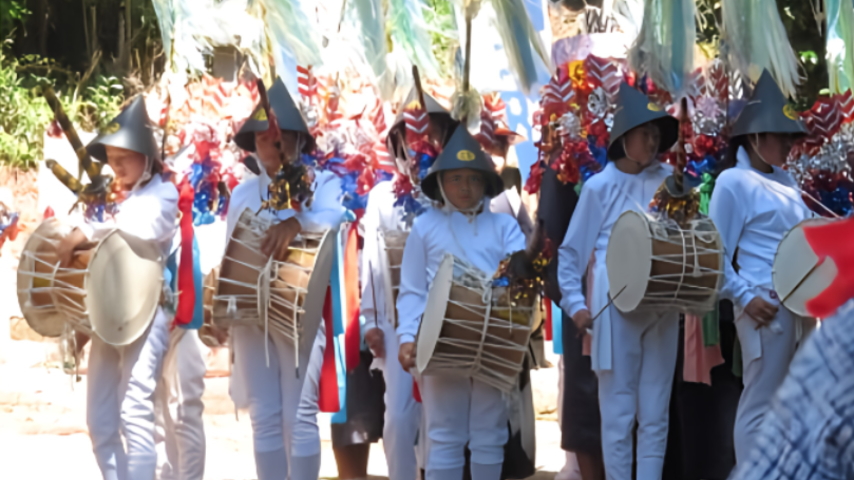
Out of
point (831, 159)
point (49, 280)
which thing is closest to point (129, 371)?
point (49, 280)

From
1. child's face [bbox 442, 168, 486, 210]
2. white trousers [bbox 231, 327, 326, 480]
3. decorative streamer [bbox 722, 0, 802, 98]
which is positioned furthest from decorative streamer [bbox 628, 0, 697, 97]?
white trousers [bbox 231, 327, 326, 480]

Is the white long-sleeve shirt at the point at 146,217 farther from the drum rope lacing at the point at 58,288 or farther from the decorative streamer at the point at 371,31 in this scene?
the decorative streamer at the point at 371,31

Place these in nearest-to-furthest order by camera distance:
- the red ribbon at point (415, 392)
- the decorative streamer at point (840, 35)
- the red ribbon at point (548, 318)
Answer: the red ribbon at point (415, 392) → the red ribbon at point (548, 318) → the decorative streamer at point (840, 35)

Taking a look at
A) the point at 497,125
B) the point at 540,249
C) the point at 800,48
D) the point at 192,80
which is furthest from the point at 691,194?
the point at 800,48

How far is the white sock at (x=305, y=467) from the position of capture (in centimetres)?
502

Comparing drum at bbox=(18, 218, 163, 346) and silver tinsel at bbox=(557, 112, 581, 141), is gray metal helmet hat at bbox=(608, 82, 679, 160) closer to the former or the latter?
silver tinsel at bbox=(557, 112, 581, 141)

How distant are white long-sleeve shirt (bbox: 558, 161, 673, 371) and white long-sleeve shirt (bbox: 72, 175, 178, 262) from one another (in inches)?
68.0

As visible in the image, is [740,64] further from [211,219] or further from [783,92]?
[211,219]

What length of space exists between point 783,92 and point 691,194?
118cm

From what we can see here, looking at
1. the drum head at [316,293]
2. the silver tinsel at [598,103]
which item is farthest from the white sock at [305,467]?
the silver tinsel at [598,103]

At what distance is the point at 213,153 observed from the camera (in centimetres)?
613

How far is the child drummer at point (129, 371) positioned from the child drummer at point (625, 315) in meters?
1.77

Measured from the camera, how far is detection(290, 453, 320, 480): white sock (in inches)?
198

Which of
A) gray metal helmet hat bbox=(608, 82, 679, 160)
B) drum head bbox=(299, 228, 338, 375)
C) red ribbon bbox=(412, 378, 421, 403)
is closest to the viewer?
drum head bbox=(299, 228, 338, 375)
